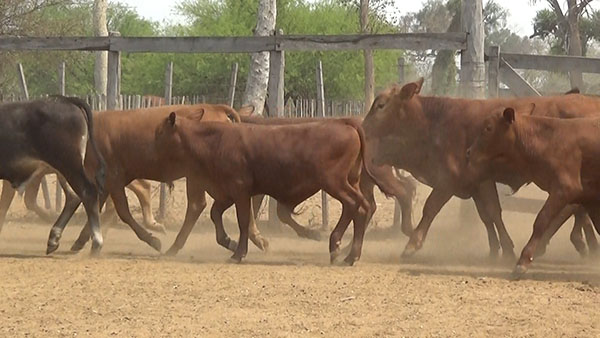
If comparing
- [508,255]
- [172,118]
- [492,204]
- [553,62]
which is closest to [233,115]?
[172,118]

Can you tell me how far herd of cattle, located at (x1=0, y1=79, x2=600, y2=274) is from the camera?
10.1 meters

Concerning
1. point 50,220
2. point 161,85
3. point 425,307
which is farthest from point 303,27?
point 425,307

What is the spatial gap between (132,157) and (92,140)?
Answer: 28.5 inches

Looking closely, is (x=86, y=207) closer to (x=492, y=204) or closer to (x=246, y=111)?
(x=246, y=111)

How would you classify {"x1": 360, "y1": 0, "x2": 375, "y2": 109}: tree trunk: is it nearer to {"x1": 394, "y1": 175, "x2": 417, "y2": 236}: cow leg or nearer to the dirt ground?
{"x1": 394, "y1": 175, "x2": 417, "y2": 236}: cow leg

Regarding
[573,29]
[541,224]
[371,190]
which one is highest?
[573,29]

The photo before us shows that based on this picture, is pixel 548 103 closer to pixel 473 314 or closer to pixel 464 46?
pixel 464 46

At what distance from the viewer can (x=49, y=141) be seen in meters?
11.1

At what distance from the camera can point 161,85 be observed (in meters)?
40.9

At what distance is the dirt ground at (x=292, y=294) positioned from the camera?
7.55m

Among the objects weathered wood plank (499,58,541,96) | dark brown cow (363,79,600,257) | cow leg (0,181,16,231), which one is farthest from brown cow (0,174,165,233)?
weathered wood plank (499,58,541,96)

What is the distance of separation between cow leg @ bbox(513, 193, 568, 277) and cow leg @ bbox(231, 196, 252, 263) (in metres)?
2.74

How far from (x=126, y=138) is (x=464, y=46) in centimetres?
444

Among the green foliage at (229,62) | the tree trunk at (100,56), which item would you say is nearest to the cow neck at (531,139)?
the tree trunk at (100,56)
